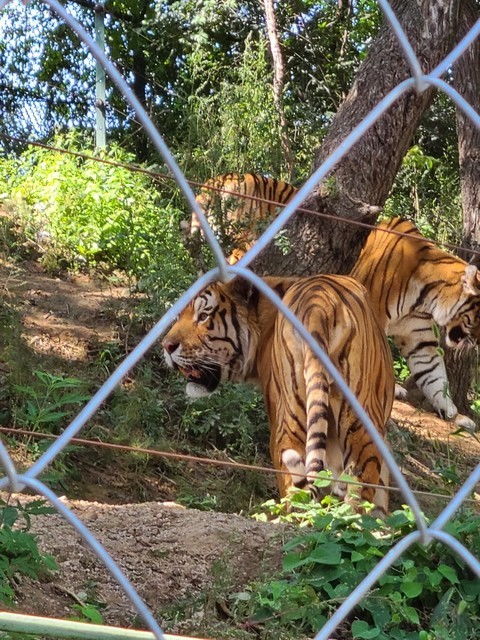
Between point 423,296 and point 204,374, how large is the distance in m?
2.74

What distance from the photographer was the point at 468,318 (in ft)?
24.3

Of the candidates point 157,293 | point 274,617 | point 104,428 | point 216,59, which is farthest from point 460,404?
point 274,617

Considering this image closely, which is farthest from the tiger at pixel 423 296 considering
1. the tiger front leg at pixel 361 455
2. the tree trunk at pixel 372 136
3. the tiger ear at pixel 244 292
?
the tiger front leg at pixel 361 455

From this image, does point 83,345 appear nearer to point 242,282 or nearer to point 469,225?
point 242,282

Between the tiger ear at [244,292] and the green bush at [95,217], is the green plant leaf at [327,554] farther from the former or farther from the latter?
the green bush at [95,217]

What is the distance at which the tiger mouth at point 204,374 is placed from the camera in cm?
510

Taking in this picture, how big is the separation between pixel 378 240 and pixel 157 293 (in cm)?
187

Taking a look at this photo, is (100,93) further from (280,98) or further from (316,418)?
(316,418)

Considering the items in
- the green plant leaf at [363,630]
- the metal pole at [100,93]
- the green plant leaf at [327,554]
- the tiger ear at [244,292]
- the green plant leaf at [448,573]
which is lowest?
the green plant leaf at [363,630]

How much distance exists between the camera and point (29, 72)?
9.94 m

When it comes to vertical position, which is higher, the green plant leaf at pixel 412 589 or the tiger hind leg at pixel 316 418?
the tiger hind leg at pixel 316 418

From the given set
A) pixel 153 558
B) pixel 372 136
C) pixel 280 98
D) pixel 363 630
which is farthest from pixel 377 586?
pixel 280 98

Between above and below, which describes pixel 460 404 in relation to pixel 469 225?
below

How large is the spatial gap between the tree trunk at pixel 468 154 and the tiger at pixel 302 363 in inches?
111
